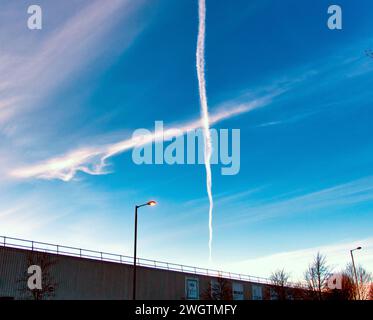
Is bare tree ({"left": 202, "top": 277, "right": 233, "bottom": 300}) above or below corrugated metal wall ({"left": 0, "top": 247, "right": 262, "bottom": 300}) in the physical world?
below

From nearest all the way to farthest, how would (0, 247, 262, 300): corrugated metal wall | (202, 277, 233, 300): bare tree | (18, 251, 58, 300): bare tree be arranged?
(0, 247, 262, 300): corrugated metal wall → (18, 251, 58, 300): bare tree → (202, 277, 233, 300): bare tree

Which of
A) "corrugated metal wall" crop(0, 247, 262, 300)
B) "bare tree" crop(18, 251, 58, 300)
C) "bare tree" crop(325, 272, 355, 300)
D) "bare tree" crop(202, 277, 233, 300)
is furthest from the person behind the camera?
"bare tree" crop(325, 272, 355, 300)

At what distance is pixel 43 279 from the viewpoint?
126 ft

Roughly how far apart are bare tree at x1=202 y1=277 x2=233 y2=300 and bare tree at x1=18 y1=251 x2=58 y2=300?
1082 inches

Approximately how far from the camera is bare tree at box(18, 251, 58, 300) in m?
37.2

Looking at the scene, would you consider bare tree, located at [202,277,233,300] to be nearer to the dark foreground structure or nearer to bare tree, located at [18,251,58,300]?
the dark foreground structure

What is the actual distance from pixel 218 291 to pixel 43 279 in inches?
1225

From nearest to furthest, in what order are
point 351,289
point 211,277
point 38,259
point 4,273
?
point 4,273, point 38,259, point 211,277, point 351,289

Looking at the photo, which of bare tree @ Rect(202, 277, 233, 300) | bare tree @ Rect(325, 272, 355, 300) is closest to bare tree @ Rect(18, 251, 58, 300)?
bare tree @ Rect(202, 277, 233, 300)
